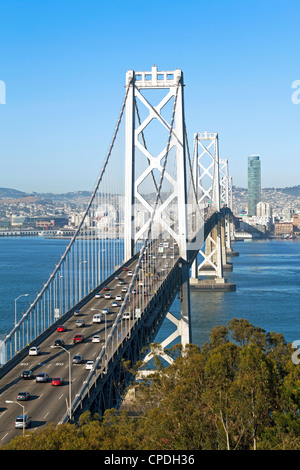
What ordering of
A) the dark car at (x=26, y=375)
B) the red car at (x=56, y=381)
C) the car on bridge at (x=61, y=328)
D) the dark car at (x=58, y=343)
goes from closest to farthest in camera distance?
the red car at (x=56, y=381), the dark car at (x=26, y=375), the dark car at (x=58, y=343), the car on bridge at (x=61, y=328)

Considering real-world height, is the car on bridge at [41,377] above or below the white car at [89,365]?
below

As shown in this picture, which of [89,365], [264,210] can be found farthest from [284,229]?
[89,365]

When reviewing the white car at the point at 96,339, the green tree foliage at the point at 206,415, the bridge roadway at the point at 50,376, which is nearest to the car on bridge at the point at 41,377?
the bridge roadway at the point at 50,376

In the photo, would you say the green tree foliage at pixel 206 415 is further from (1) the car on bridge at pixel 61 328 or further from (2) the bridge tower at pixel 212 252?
(2) the bridge tower at pixel 212 252

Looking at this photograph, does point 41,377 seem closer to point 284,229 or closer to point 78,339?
point 78,339

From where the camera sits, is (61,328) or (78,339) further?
(61,328)

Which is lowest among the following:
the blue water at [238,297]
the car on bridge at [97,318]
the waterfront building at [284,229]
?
the blue water at [238,297]

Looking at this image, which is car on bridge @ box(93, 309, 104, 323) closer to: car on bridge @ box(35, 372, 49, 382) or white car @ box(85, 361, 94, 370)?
white car @ box(85, 361, 94, 370)
